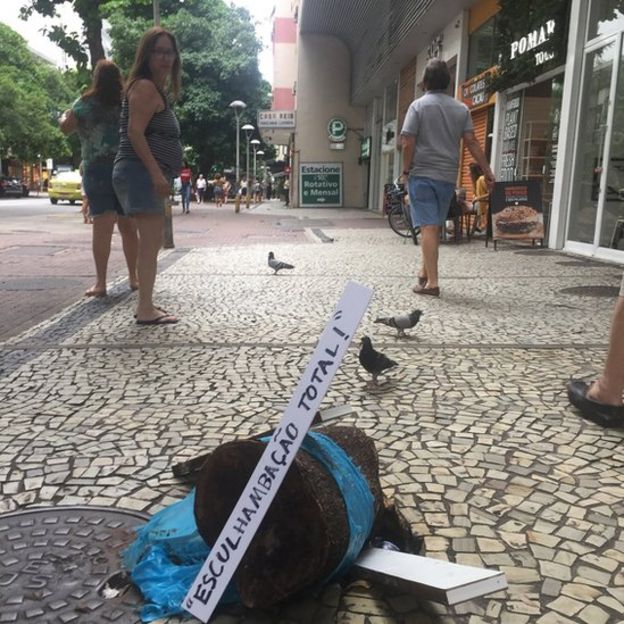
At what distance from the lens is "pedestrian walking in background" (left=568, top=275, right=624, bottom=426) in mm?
2719

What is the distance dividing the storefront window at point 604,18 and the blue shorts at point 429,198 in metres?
4.28

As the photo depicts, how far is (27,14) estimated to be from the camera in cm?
1667

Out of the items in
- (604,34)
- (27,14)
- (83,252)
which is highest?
(27,14)

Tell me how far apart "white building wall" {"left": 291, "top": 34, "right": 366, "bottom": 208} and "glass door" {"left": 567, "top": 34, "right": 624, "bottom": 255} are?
21002 millimetres

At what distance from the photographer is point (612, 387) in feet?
9.04

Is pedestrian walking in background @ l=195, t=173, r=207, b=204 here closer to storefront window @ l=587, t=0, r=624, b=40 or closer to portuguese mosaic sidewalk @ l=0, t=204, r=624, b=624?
storefront window @ l=587, t=0, r=624, b=40

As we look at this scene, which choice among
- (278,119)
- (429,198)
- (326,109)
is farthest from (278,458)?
(278,119)

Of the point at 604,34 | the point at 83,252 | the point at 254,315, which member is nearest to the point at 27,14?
the point at 83,252

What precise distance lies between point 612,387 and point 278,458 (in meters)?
1.85

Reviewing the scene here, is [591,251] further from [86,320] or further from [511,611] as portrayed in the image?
[511,611]

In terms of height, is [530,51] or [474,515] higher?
[530,51]

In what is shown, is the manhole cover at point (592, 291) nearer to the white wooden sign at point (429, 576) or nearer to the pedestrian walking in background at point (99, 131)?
the pedestrian walking in background at point (99, 131)

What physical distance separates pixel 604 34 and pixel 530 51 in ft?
5.94

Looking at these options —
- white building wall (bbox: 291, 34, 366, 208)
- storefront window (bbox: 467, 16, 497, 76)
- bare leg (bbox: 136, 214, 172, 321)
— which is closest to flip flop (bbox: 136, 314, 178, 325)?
bare leg (bbox: 136, 214, 172, 321)
